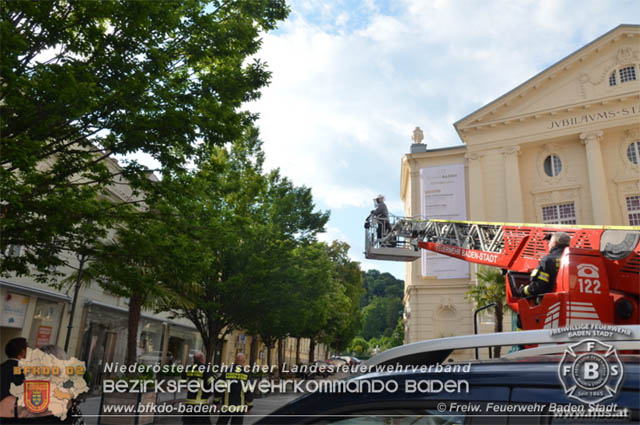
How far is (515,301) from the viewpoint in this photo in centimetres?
813

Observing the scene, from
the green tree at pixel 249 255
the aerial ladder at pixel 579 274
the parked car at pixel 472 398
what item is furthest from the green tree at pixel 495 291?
the parked car at pixel 472 398

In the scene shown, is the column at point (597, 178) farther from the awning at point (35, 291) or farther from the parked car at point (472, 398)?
the parked car at point (472, 398)

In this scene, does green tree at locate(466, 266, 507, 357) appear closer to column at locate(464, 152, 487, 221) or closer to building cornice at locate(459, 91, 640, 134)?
column at locate(464, 152, 487, 221)

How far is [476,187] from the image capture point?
35031mm

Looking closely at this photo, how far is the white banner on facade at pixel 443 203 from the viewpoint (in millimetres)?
34656

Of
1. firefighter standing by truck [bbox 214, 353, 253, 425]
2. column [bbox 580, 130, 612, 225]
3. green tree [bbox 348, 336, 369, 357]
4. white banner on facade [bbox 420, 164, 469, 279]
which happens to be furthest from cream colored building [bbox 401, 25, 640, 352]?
green tree [bbox 348, 336, 369, 357]

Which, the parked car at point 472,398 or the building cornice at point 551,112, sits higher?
the building cornice at point 551,112

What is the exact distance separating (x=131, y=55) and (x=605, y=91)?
33474mm

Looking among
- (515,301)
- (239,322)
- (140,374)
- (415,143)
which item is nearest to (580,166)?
(415,143)

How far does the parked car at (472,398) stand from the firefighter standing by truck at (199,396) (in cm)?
674

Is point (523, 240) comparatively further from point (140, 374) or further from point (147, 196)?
point (140, 374)

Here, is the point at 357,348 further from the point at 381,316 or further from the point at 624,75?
the point at 624,75

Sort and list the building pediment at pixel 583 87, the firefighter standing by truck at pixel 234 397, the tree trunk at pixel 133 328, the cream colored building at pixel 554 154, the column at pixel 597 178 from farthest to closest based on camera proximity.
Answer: the building pediment at pixel 583 87
the cream colored building at pixel 554 154
the column at pixel 597 178
the tree trunk at pixel 133 328
the firefighter standing by truck at pixel 234 397

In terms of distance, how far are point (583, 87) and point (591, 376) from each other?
36.8 metres
